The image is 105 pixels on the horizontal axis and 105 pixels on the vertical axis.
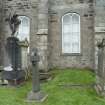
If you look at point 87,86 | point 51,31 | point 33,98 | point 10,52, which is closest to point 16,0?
point 51,31

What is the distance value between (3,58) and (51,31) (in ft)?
12.1

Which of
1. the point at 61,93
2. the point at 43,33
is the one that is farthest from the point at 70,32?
the point at 61,93

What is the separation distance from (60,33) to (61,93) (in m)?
7.55

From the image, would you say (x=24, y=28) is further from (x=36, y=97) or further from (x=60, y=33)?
(x=36, y=97)

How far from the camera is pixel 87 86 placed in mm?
13492

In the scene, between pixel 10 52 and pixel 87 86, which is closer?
pixel 87 86

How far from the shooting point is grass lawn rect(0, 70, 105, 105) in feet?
34.5

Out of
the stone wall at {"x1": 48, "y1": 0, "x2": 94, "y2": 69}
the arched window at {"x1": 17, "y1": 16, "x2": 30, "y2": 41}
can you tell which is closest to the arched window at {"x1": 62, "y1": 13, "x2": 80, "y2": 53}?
the stone wall at {"x1": 48, "y1": 0, "x2": 94, "y2": 69}

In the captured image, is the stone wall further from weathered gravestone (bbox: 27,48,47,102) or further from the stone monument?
weathered gravestone (bbox: 27,48,47,102)

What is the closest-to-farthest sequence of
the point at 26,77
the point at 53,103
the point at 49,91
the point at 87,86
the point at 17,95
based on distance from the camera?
the point at 53,103, the point at 17,95, the point at 49,91, the point at 87,86, the point at 26,77

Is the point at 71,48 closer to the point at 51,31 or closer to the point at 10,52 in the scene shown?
the point at 51,31

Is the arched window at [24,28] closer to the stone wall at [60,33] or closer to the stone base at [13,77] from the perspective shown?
the stone wall at [60,33]

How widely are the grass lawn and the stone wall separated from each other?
297cm

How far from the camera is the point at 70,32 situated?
18906 mm
